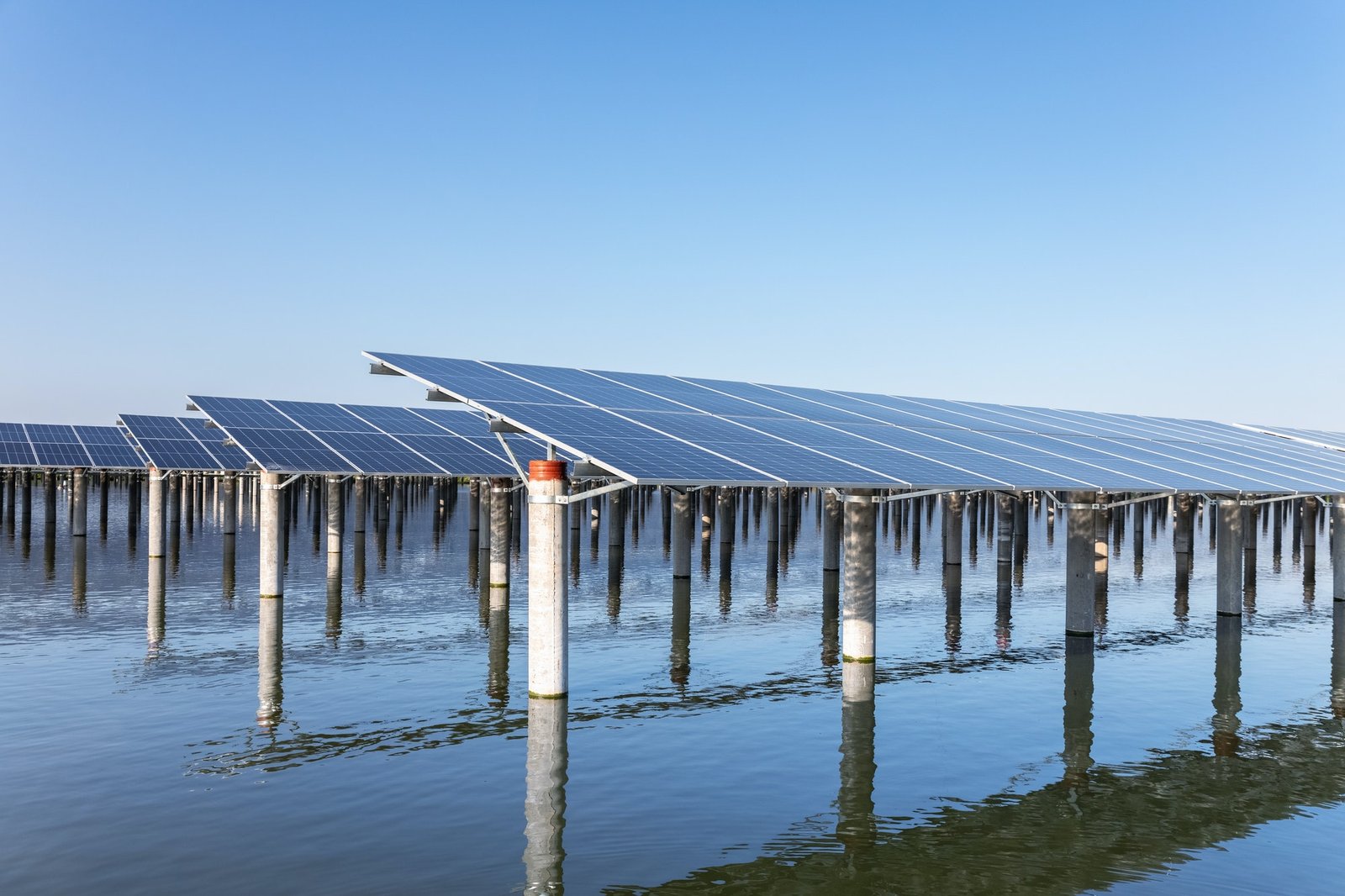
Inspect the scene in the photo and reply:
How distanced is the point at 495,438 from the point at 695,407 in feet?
48.8

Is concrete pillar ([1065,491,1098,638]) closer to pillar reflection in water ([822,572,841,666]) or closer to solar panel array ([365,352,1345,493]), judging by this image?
solar panel array ([365,352,1345,493])

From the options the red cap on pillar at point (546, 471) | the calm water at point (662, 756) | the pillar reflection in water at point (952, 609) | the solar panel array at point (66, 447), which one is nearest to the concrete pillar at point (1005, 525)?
the pillar reflection in water at point (952, 609)

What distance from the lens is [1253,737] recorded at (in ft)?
62.7

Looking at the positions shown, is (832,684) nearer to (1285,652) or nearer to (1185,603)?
(1285,652)

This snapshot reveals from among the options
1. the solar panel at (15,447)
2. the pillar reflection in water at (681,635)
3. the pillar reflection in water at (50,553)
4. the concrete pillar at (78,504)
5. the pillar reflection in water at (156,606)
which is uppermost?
the solar panel at (15,447)

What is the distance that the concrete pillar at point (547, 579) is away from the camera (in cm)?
1850

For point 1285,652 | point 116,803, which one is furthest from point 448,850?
point 1285,652

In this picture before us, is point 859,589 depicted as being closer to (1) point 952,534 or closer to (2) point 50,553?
(1) point 952,534

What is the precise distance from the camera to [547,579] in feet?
60.7

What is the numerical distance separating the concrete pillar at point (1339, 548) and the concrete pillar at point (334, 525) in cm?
3437

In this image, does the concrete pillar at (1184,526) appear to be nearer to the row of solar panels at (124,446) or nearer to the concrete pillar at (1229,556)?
the concrete pillar at (1229,556)

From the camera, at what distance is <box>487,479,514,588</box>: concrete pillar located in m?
Answer: 34.4

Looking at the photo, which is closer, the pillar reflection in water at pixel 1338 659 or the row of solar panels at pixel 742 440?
the row of solar panels at pixel 742 440

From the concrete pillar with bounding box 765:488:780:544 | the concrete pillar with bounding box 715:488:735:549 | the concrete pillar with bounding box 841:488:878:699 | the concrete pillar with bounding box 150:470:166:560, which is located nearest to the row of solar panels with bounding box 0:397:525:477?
the concrete pillar with bounding box 150:470:166:560
